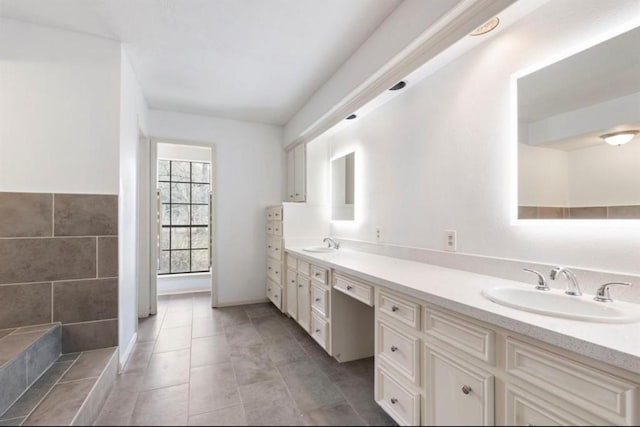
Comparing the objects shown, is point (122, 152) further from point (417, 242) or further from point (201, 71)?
point (417, 242)

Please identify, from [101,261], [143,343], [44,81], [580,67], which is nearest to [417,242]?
[580,67]

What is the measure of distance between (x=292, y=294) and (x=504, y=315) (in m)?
2.34

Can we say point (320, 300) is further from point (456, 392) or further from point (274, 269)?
point (456, 392)

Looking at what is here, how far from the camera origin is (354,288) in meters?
1.83

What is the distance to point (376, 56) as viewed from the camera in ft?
6.33

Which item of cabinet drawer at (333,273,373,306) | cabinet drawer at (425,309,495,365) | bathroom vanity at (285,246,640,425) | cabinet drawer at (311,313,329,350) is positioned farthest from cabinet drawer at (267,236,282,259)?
cabinet drawer at (425,309,495,365)

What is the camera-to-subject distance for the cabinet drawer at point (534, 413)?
0.37 meters

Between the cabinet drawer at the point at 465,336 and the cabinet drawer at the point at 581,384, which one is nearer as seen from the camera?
the cabinet drawer at the point at 581,384

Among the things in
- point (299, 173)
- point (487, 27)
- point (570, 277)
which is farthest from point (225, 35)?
point (570, 277)

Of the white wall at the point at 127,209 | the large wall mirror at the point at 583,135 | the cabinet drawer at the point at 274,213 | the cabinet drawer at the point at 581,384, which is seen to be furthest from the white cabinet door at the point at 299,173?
the cabinet drawer at the point at 581,384

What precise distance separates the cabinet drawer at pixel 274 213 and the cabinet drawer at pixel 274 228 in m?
0.05

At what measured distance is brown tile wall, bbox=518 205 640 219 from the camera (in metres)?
1.12

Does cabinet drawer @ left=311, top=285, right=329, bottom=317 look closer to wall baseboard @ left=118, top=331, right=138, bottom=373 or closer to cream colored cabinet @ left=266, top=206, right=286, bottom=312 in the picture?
cream colored cabinet @ left=266, top=206, right=286, bottom=312

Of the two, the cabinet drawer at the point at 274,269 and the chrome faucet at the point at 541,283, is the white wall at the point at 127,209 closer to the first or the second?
the cabinet drawer at the point at 274,269
